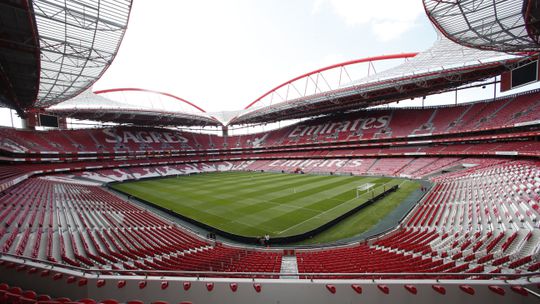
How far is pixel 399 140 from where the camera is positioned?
133ft

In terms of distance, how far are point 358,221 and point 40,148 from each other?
47.1 metres

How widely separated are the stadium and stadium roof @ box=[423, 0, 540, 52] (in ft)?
0.39

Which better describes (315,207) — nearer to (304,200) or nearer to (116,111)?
(304,200)

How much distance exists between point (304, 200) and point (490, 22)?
18030mm

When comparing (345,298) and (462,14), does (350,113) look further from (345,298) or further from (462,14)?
(345,298)

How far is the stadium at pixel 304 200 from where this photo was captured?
5.04m

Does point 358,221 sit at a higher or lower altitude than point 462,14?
lower

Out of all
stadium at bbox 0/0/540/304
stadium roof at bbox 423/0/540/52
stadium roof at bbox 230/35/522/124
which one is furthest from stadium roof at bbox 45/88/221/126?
stadium roof at bbox 423/0/540/52

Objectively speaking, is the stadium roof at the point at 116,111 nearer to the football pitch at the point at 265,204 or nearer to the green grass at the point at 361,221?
the football pitch at the point at 265,204

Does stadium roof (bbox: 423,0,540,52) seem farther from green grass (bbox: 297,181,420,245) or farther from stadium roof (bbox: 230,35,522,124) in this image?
green grass (bbox: 297,181,420,245)

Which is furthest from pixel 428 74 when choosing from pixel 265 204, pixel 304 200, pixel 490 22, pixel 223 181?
pixel 223 181

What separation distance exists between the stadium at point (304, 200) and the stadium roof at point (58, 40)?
0.11 meters

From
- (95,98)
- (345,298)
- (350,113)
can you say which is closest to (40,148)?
(95,98)

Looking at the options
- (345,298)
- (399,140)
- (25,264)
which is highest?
(399,140)
